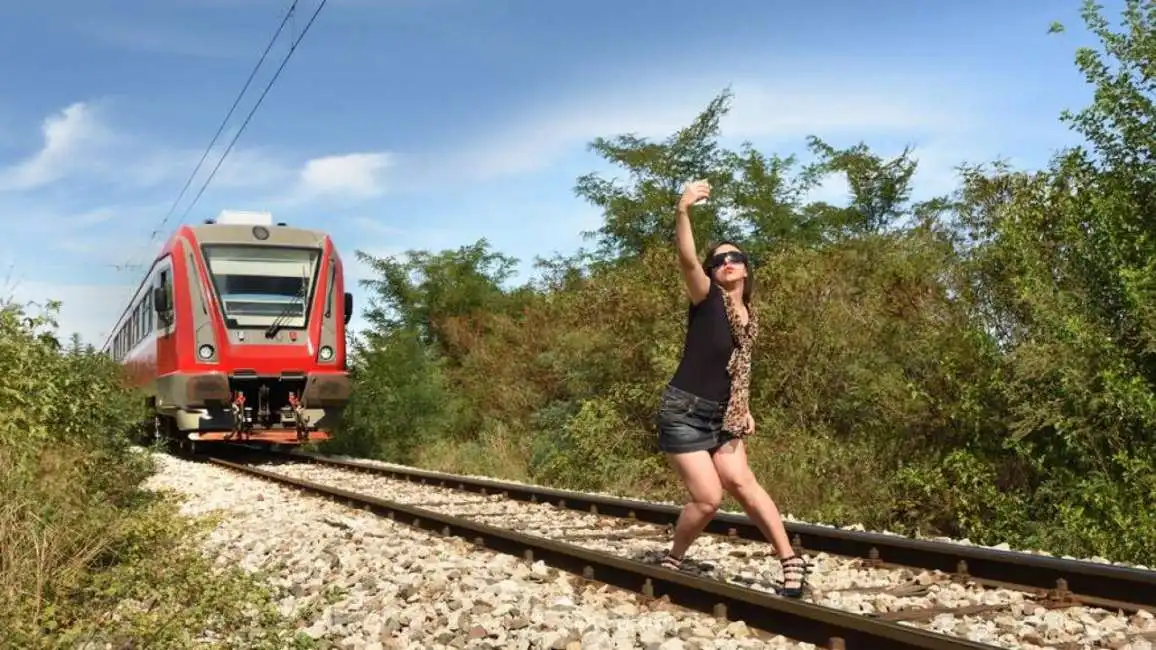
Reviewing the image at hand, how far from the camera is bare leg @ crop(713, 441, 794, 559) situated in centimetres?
584

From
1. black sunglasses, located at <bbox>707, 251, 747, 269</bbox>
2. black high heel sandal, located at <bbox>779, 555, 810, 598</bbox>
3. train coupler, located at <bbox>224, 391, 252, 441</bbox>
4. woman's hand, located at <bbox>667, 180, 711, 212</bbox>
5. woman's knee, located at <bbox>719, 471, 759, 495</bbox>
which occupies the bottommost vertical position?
black high heel sandal, located at <bbox>779, 555, 810, 598</bbox>

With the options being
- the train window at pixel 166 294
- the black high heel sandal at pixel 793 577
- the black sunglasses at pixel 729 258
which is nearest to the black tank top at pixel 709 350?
the black sunglasses at pixel 729 258

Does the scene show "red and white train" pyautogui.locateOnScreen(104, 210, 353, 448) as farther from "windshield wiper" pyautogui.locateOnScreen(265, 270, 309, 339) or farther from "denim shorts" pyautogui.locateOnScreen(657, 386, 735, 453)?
"denim shorts" pyautogui.locateOnScreen(657, 386, 735, 453)

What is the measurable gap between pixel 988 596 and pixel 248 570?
181 inches

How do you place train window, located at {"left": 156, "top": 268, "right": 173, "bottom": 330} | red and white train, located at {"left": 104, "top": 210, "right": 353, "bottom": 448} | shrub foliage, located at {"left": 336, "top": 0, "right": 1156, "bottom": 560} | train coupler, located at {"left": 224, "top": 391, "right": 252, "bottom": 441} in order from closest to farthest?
shrub foliage, located at {"left": 336, "top": 0, "right": 1156, "bottom": 560}, red and white train, located at {"left": 104, "top": 210, "right": 353, "bottom": 448}, train coupler, located at {"left": 224, "top": 391, "right": 252, "bottom": 441}, train window, located at {"left": 156, "top": 268, "right": 173, "bottom": 330}

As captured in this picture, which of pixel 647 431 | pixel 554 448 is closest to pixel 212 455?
pixel 554 448

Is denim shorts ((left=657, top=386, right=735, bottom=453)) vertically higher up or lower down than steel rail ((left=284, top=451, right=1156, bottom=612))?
higher up

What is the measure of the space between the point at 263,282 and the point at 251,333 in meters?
0.84

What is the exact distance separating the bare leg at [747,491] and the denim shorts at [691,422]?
0.07 m

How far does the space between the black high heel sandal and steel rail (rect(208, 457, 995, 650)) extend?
13.5 inches

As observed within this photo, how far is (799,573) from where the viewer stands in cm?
578

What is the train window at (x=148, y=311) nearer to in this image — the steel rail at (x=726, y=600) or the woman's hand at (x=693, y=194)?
the steel rail at (x=726, y=600)

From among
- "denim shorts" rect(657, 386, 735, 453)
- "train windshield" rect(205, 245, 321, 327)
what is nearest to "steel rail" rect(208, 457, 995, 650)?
"denim shorts" rect(657, 386, 735, 453)

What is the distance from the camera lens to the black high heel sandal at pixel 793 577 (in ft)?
18.9
